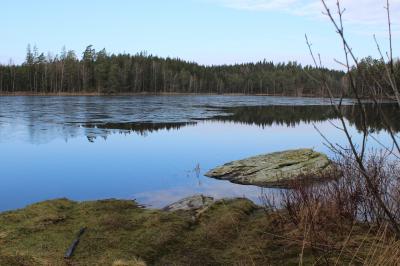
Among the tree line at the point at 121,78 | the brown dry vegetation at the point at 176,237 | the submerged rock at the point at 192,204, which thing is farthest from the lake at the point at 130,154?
the tree line at the point at 121,78

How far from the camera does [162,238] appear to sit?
802cm

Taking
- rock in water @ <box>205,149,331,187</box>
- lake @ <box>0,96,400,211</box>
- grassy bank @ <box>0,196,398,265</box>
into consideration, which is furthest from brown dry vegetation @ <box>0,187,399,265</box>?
rock in water @ <box>205,149,331,187</box>

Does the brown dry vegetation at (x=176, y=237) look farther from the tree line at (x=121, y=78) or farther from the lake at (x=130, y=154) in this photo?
the tree line at (x=121, y=78)

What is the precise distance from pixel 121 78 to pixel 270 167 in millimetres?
92851

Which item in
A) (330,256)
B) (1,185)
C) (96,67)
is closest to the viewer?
(330,256)

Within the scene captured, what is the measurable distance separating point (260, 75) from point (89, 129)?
441 ft

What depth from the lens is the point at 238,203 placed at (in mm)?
10586

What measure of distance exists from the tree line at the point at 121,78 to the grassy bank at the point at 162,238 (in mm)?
70694

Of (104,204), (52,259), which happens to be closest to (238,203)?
(104,204)

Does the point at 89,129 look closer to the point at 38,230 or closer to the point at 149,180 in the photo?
the point at 149,180

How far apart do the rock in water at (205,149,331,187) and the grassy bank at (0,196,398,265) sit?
4757 millimetres

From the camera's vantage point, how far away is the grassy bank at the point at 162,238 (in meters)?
6.69

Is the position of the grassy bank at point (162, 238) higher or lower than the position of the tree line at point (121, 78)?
lower

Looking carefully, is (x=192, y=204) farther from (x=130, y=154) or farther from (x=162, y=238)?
(x=130, y=154)
